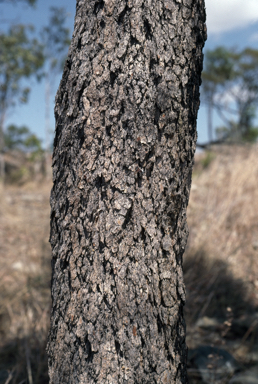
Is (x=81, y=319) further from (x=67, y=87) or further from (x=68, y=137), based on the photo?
(x=67, y=87)

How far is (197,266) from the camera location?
2979 mm

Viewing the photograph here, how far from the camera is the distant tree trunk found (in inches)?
40.6

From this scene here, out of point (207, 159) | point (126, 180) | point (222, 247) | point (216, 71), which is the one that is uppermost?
point (216, 71)

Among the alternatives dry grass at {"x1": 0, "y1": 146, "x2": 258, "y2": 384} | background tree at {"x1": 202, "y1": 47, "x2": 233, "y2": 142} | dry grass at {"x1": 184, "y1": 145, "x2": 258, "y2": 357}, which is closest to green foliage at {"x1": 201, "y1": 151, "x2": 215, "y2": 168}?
dry grass at {"x1": 0, "y1": 146, "x2": 258, "y2": 384}

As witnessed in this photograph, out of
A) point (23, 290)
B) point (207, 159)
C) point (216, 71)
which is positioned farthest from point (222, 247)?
point (216, 71)

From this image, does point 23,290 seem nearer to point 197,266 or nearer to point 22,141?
point 197,266

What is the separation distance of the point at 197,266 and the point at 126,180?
217 centimetres

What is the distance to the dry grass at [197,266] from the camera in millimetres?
2219

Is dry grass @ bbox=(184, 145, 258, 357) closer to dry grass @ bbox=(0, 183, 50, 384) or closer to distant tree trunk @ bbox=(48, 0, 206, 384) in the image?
dry grass @ bbox=(0, 183, 50, 384)

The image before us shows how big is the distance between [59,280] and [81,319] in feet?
0.54

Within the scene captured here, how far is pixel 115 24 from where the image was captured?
1035 mm

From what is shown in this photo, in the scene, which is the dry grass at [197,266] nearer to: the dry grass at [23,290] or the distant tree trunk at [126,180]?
the dry grass at [23,290]

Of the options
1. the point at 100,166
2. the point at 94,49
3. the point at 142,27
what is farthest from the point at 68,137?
the point at 142,27

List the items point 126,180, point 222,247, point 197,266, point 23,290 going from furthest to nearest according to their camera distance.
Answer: point 222,247, point 23,290, point 197,266, point 126,180
